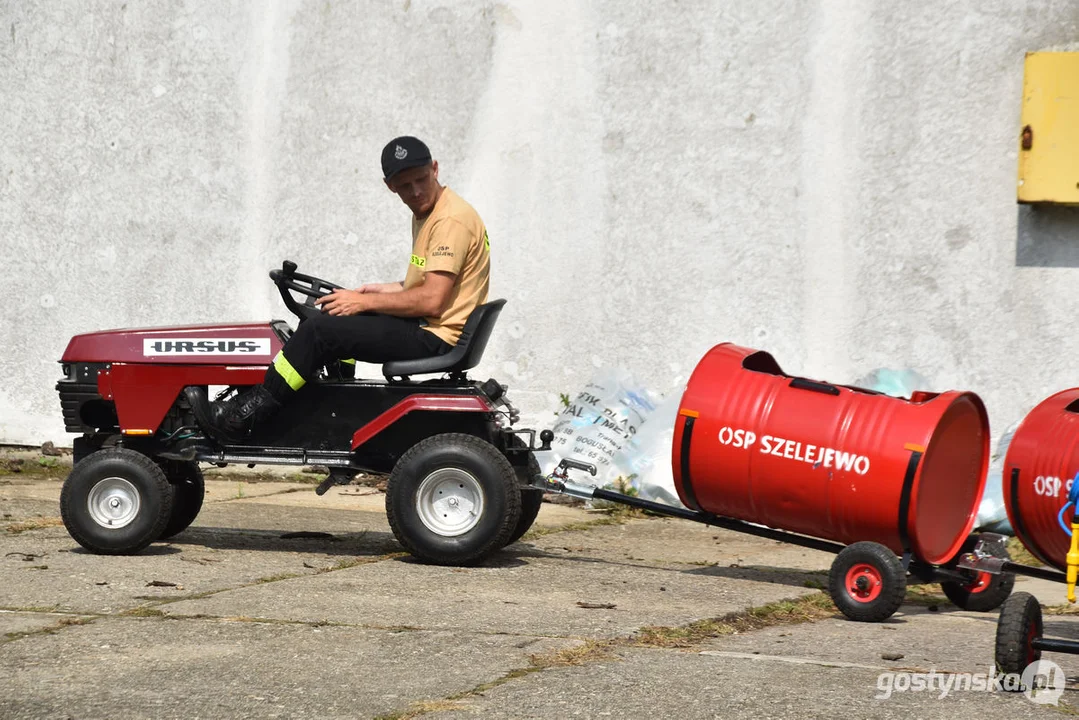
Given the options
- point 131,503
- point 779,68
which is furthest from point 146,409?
point 779,68

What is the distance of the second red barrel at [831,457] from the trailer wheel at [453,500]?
0.76 metres

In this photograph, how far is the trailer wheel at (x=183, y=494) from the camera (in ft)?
20.9

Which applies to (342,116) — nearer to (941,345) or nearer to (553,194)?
(553,194)

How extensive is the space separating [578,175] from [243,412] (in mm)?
3214

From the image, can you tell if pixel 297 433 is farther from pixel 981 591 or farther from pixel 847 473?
pixel 981 591

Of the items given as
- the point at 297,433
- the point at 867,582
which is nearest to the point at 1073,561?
the point at 867,582

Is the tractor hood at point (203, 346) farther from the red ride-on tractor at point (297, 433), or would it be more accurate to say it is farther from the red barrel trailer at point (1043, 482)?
the red barrel trailer at point (1043, 482)

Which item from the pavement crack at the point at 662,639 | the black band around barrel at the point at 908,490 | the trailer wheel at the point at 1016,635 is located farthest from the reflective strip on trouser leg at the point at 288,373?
the trailer wheel at the point at 1016,635

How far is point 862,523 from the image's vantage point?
537cm

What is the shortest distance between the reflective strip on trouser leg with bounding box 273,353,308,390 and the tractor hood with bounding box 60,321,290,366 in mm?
218

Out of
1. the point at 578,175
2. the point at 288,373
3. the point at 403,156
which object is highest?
the point at 578,175

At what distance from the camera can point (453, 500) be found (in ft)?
19.3

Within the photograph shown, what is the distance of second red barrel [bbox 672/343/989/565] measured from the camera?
527 centimetres

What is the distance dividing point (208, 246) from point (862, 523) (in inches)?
199
